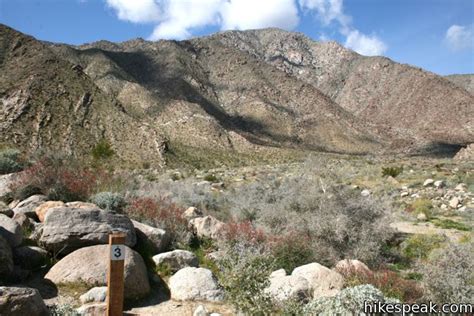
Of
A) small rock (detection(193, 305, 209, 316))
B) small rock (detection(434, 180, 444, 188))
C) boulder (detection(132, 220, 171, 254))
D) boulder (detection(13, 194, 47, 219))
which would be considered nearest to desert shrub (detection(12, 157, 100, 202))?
boulder (detection(13, 194, 47, 219))

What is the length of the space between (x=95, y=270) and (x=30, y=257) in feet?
4.36

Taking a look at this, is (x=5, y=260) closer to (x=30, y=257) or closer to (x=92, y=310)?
(x=30, y=257)

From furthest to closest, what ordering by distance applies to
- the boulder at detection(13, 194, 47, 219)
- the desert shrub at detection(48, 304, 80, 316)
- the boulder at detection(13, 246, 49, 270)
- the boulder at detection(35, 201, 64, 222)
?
1. the boulder at detection(13, 194, 47, 219)
2. the boulder at detection(35, 201, 64, 222)
3. the boulder at detection(13, 246, 49, 270)
4. the desert shrub at detection(48, 304, 80, 316)

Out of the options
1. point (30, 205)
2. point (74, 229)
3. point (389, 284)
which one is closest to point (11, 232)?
point (74, 229)

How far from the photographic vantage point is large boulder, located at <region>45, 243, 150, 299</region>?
8.36 metres

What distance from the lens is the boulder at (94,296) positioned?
7.80m

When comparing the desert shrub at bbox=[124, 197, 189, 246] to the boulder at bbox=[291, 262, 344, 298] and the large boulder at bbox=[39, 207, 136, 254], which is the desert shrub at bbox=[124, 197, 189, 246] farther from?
the boulder at bbox=[291, 262, 344, 298]

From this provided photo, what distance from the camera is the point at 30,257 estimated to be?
8820 millimetres

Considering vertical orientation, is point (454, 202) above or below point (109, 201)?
above

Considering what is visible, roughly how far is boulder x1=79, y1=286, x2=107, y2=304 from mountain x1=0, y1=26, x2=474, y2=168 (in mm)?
38359

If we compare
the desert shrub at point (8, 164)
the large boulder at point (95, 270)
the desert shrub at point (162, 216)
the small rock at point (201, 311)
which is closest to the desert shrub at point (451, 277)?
the small rock at point (201, 311)

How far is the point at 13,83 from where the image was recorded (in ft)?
169

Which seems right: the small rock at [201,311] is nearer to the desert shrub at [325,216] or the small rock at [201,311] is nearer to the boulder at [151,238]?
the boulder at [151,238]

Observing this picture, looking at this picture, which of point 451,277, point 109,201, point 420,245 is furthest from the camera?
point 420,245
